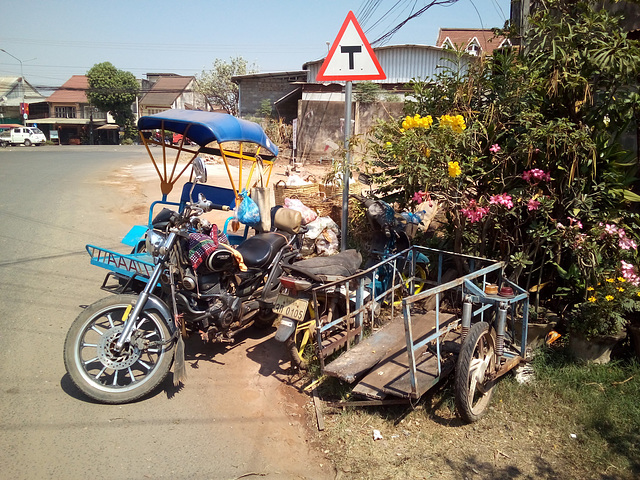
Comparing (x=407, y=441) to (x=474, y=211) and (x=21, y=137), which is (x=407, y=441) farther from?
(x=21, y=137)

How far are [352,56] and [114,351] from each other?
136 inches

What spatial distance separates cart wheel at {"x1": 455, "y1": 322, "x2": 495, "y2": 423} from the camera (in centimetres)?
345

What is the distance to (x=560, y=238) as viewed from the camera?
4.32 meters

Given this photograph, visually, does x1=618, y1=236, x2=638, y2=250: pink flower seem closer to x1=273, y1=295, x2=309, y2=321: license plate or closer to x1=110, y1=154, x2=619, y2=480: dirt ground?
x1=110, y1=154, x2=619, y2=480: dirt ground

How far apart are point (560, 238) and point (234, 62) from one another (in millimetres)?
45823

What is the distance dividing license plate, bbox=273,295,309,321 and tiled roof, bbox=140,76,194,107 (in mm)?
49544

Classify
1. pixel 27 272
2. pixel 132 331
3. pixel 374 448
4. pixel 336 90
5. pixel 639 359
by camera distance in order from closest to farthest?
1. pixel 374 448
2. pixel 132 331
3. pixel 639 359
4. pixel 27 272
5. pixel 336 90

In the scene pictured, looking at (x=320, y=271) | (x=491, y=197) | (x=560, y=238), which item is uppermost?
(x=491, y=197)

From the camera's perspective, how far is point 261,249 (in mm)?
4887

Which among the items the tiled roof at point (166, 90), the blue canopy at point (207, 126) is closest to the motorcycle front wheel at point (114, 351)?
the blue canopy at point (207, 126)

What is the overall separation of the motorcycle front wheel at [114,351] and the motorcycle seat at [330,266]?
128 cm

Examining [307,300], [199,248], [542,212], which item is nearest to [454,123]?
[542,212]

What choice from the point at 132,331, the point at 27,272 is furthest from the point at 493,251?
the point at 27,272

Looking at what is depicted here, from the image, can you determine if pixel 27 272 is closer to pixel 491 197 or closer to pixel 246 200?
pixel 246 200
